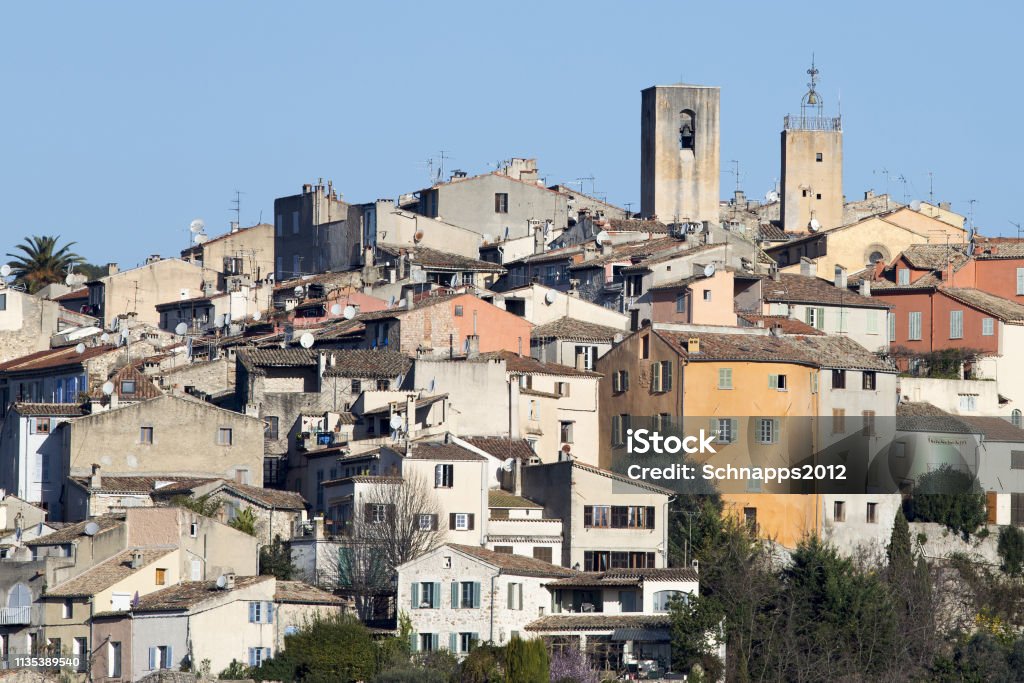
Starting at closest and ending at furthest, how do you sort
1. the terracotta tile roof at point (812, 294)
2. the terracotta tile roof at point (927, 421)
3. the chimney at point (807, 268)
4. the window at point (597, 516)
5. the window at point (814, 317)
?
the window at point (597, 516)
the terracotta tile roof at point (927, 421)
the window at point (814, 317)
the terracotta tile roof at point (812, 294)
the chimney at point (807, 268)

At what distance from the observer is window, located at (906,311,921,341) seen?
7181 cm

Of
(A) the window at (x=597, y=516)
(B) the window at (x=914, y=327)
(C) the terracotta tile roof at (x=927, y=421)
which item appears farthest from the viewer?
(B) the window at (x=914, y=327)

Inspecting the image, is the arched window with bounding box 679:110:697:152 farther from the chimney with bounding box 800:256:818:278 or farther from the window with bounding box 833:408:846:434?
the window with bounding box 833:408:846:434

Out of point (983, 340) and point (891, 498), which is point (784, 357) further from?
point (983, 340)

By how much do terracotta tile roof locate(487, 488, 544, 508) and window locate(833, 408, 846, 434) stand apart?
9748 mm

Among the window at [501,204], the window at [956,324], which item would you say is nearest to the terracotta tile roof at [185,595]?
the window at [956,324]

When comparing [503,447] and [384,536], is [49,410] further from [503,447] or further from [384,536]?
[384,536]

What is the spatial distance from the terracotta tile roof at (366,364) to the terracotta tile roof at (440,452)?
6.59 meters

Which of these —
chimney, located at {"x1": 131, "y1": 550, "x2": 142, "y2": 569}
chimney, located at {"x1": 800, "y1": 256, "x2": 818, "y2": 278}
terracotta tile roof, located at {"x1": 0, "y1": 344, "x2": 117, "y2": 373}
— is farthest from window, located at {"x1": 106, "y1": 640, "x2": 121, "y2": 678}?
chimney, located at {"x1": 800, "y1": 256, "x2": 818, "y2": 278}

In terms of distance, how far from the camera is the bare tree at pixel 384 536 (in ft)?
173

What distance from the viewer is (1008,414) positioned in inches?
2682

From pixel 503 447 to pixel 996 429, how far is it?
14.7 meters

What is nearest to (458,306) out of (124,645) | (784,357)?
(784,357)

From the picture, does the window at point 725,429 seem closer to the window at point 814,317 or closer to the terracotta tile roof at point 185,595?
the window at point 814,317
